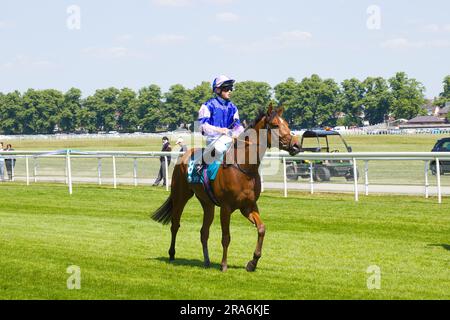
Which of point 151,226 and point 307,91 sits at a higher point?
point 307,91

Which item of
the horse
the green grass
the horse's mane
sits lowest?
the green grass

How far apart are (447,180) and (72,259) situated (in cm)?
1052

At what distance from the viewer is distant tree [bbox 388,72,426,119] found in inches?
4122

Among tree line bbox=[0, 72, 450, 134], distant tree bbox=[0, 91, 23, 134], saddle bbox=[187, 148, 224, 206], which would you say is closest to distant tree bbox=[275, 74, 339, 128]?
tree line bbox=[0, 72, 450, 134]

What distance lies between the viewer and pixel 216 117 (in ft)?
26.3

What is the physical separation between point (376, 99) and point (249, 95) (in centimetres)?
1875

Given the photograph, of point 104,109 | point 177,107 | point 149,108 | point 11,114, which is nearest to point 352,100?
point 177,107

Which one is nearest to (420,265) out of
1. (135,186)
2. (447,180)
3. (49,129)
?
(447,180)

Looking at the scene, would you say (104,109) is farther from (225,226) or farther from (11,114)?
(225,226)

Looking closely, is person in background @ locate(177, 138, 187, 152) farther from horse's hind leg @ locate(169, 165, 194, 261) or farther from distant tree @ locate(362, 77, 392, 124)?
distant tree @ locate(362, 77, 392, 124)

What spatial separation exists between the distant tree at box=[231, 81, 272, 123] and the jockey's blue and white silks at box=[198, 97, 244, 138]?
8655 centimetres

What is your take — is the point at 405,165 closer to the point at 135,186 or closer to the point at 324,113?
the point at 135,186

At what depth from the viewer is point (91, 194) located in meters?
19.0

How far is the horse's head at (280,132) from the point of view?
24.7 ft
